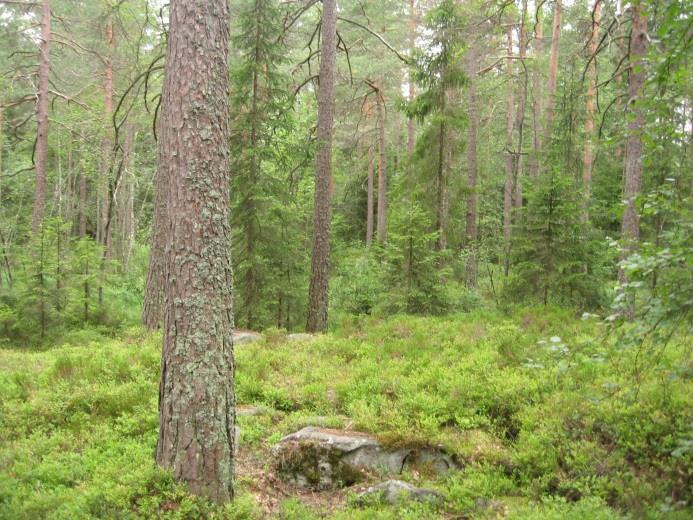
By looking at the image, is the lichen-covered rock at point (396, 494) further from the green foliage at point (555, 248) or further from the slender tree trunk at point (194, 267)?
the green foliage at point (555, 248)

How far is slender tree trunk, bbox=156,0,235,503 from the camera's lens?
Result: 14.6 ft

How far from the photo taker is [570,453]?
5.42m

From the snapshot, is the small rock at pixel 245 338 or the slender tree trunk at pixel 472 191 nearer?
the small rock at pixel 245 338

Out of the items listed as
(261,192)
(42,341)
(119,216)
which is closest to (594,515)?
(261,192)

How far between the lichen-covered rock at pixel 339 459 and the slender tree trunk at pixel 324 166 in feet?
18.2

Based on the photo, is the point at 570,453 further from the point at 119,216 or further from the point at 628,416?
the point at 119,216

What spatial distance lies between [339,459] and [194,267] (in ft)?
9.47

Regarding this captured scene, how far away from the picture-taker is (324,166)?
1123cm

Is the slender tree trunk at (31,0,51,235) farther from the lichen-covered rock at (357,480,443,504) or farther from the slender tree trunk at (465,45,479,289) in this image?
the lichen-covered rock at (357,480,443,504)

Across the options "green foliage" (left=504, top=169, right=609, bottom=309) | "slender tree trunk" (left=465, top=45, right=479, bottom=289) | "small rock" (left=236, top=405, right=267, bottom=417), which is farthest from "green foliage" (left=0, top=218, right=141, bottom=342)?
"green foliage" (left=504, top=169, right=609, bottom=309)

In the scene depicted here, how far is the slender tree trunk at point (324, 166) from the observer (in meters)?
11.1

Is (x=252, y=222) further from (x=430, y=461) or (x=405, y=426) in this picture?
(x=430, y=461)

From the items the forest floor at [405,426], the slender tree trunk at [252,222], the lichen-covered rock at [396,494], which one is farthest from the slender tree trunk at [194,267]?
the slender tree trunk at [252,222]

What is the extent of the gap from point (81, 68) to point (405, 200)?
58.9 ft
